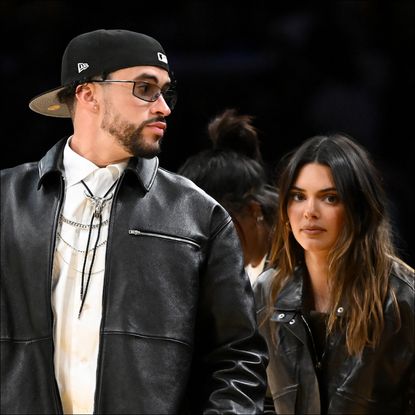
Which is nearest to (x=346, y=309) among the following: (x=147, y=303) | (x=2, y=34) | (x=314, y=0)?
(x=147, y=303)

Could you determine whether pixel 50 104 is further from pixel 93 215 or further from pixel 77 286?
pixel 77 286

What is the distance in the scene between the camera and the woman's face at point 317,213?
383 cm

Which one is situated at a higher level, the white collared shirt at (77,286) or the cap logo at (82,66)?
the cap logo at (82,66)

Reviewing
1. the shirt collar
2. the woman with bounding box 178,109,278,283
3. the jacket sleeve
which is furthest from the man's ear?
the woman with bounding box 178,109,278,283

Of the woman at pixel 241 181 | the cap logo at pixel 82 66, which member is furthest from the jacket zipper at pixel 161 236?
the woman at pixel 241 181

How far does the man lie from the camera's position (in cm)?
283

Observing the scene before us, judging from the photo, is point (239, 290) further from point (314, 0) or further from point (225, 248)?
point (314, 0)

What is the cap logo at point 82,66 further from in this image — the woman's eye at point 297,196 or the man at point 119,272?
the woman's eye at point 297,196

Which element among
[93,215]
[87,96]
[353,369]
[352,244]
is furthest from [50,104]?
[353,369]

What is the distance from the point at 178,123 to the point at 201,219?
3.17 metres

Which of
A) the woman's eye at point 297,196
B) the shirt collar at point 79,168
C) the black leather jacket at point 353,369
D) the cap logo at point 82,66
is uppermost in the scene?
the cap logo at point 82,66

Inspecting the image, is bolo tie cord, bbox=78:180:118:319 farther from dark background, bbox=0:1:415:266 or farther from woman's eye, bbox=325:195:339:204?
dark background, bbox=0:1:415:266

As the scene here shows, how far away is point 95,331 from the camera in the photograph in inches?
112

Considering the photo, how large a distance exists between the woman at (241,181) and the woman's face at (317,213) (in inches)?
19.8
